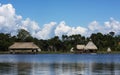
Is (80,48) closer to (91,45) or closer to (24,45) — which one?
(91,45)

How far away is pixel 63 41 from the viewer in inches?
7254

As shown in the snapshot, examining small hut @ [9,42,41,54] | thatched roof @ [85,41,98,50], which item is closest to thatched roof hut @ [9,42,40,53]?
small hut @ [9,42,41,54]

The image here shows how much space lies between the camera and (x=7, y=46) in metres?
170

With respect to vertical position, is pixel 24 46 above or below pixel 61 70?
above

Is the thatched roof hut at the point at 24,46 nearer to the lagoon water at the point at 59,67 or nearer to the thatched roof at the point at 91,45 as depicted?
the thatched roof at the point at 91,45

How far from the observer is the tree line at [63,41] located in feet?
576

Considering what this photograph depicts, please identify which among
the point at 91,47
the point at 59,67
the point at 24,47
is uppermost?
the point at 24,47

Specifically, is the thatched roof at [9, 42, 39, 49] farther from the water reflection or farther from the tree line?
the water reflection

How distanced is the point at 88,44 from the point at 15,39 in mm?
34923

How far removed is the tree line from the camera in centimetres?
17550

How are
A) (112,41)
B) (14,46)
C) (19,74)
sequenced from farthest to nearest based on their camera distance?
(112,41) → (14,46) → (19,74)

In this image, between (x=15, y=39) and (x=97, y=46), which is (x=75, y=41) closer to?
(x=97, y=46)

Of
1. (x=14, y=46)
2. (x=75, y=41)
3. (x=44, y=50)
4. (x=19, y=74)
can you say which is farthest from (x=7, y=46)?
(x=19, y=74)

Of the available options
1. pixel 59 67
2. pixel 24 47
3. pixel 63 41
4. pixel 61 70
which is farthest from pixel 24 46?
pixel 61 70
